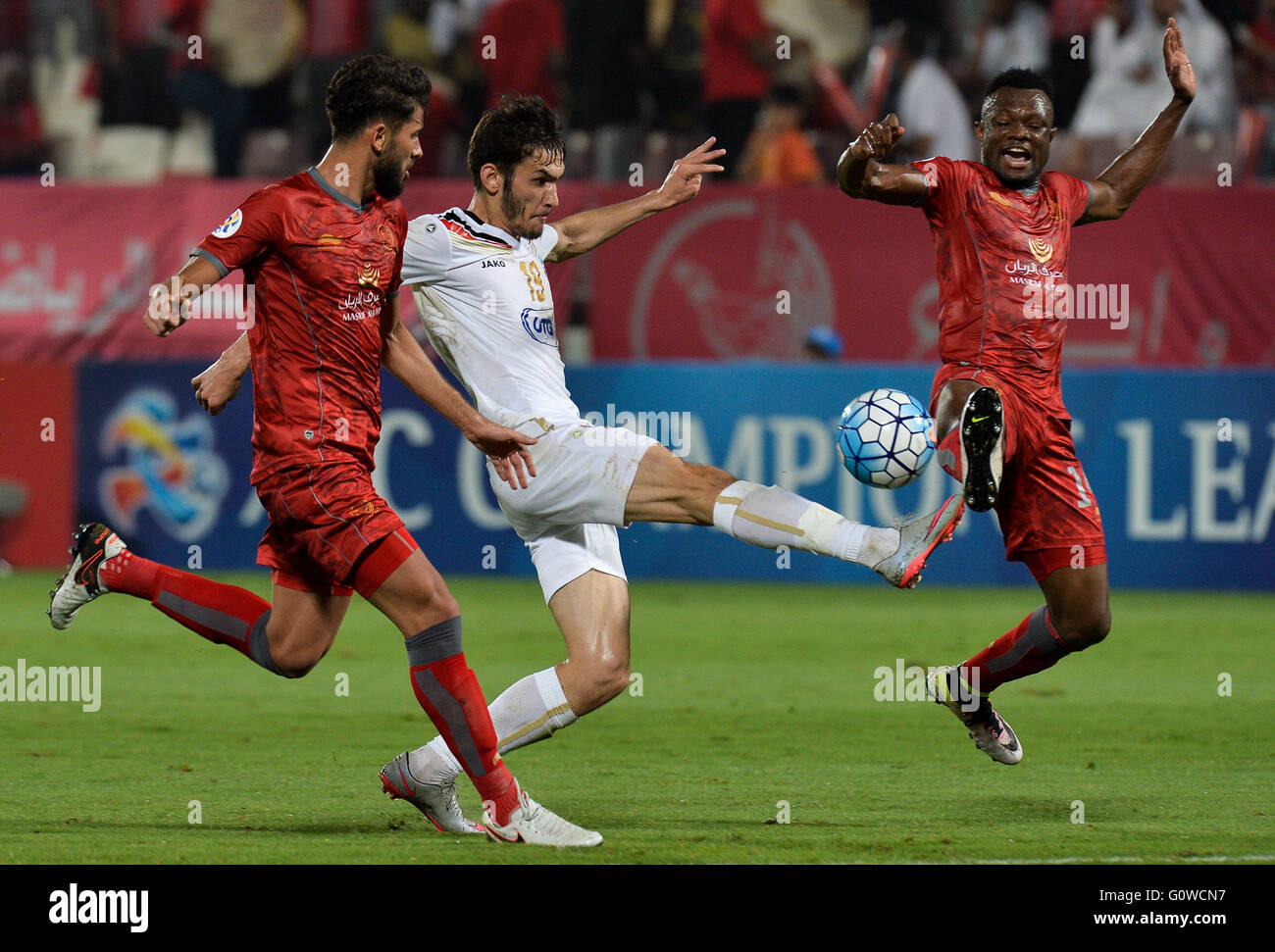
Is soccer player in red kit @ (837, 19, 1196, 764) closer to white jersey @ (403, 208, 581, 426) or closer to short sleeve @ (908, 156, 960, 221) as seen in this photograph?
short sleeve @ (908, 156, 960, 221)

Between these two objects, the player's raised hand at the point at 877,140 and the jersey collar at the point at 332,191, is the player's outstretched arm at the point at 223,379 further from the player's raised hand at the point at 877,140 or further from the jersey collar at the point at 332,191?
the player's raised hand at the point at 877,140

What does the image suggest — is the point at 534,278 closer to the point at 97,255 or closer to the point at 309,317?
the point at 309,317

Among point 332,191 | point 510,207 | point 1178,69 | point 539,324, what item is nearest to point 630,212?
point 510,207

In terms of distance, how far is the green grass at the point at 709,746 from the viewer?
559 cm

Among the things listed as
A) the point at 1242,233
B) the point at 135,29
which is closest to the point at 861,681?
the point at 1242,233

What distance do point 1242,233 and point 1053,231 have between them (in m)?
7.96

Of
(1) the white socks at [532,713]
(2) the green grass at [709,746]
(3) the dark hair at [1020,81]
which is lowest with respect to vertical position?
(2) the green grass at [709,746]

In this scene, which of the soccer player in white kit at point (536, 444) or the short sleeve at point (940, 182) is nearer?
the soccer player in white kit at point (536, 444)

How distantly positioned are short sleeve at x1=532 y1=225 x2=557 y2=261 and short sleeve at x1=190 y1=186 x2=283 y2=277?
118cm

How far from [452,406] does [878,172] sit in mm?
1814

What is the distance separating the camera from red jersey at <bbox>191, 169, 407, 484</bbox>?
5441 millimetres

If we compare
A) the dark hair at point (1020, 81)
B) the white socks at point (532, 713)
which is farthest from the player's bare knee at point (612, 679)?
the dark hair at point (1020, 81)

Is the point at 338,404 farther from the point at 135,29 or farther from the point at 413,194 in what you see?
the point at 135,29

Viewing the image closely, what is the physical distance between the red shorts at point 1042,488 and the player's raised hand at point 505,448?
1686mm
